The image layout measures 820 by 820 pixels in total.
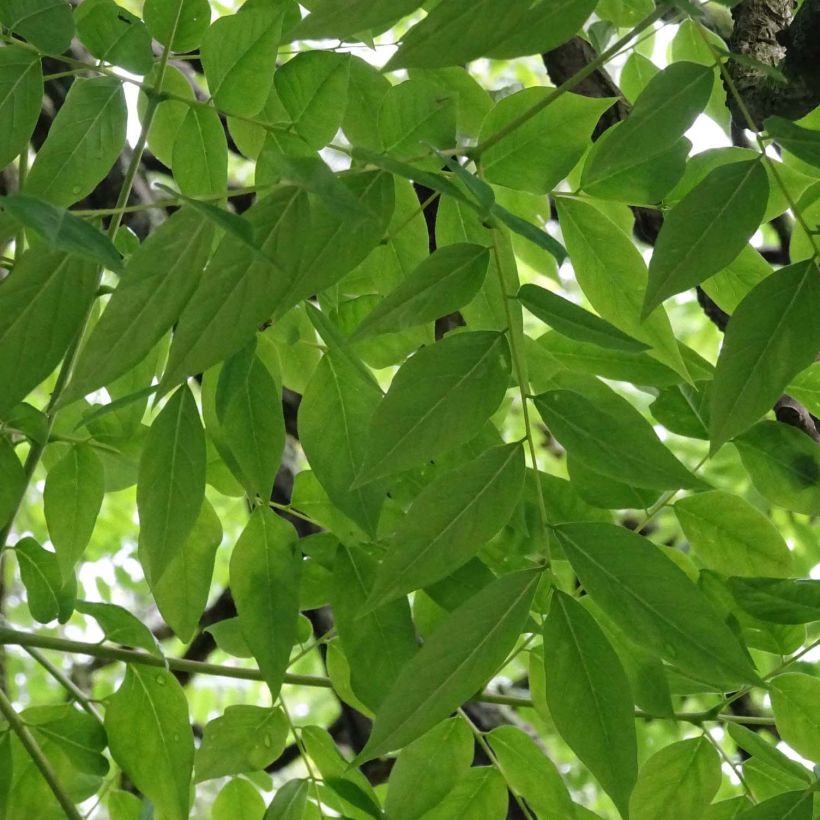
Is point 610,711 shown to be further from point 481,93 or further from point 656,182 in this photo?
point 481,93

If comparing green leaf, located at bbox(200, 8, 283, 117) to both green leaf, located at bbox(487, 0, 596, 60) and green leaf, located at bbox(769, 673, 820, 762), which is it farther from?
green leaf, located at bbox(769, 673, 820, 762)

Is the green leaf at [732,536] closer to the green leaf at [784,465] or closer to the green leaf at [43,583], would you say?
the green leaf at [784,465]

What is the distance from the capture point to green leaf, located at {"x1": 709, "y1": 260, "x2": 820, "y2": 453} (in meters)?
0.44

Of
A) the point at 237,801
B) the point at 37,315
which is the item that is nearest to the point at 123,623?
the point at 237,801

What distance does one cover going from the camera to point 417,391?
45 cm

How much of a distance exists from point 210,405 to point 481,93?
10.2 inches

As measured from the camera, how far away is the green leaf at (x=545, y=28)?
422 millimetres

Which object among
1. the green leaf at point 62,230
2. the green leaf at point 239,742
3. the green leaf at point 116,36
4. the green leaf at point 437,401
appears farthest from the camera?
the green leaf at point 239,742

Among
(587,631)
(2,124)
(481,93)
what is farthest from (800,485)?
(2,124)

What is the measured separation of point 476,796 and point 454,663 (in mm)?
225

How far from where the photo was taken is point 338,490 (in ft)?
1.71

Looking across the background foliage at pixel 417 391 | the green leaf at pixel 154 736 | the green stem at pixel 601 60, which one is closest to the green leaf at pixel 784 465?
the background foliage at pixel 417 391

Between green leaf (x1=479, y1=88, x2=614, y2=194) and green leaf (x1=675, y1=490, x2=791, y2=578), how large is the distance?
20 cm

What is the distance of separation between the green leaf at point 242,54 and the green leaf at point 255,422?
0.46 ft
